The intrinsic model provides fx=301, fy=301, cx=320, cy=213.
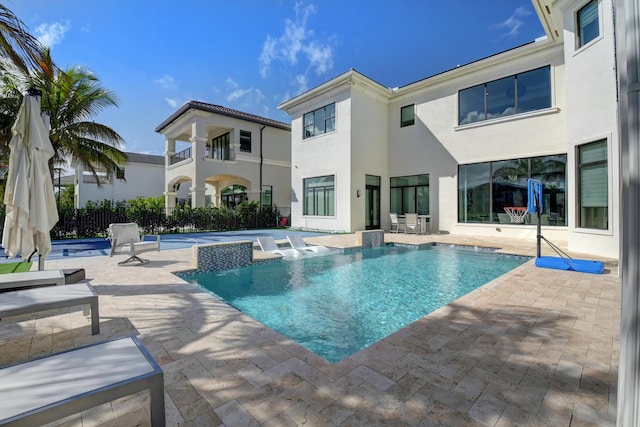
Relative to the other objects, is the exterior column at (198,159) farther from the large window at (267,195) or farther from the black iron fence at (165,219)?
the large window at (267,195)

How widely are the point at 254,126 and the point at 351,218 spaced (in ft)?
35.9

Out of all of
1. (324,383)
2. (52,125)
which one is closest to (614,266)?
(324,383)

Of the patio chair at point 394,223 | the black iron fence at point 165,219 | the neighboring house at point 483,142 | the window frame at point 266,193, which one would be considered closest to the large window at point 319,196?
the neighboring house at point 483,142

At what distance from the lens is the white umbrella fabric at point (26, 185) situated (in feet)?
14.0

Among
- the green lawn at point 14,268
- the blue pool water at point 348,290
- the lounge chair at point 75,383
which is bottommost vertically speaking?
the blue pool water at point 348,290

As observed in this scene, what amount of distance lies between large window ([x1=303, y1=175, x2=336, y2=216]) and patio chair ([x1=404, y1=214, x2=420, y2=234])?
3.99 metres

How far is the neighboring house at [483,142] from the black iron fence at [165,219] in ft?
7.53

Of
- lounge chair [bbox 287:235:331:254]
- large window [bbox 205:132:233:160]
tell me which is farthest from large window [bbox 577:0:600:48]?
large window [bbox 205:132:233:160]

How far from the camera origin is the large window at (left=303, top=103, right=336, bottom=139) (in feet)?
54.5

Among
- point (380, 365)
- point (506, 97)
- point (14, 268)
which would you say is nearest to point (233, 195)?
point (14, 268)

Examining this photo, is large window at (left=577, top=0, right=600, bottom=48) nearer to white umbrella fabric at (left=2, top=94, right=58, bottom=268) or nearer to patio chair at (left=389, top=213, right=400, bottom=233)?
patio chair at (left=389, top=213, right=400, bottom=233)

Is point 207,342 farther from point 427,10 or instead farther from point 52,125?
point 427,10

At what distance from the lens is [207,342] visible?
3293mm

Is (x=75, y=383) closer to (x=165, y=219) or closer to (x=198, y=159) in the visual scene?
(x=165, y=219)
